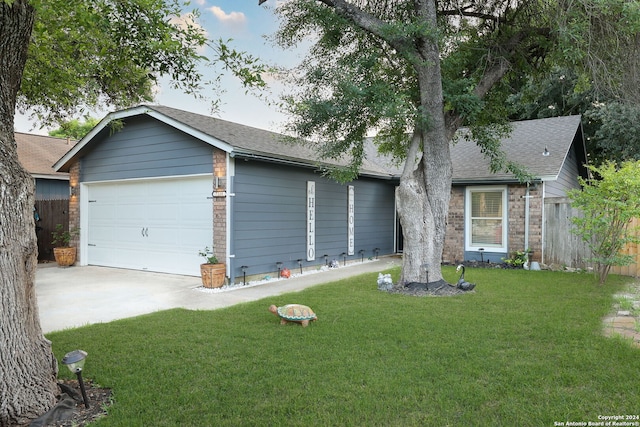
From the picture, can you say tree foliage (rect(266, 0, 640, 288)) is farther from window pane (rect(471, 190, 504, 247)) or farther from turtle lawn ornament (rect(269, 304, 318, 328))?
turtle lawn ornament (rect(269, 304, 318, 328))

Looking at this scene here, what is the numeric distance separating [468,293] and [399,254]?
703 centimetres

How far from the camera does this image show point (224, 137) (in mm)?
8695

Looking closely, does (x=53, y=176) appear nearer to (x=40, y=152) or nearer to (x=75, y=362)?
(x=40, y=152)

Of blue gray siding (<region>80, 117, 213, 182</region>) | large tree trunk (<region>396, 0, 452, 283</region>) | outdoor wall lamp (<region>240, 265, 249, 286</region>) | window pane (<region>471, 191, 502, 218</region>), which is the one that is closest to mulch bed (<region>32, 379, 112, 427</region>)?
outdoor wall lamp (<region>240, 265, 249, 286</region>)

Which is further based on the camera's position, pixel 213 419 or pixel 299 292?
pixel 299 292

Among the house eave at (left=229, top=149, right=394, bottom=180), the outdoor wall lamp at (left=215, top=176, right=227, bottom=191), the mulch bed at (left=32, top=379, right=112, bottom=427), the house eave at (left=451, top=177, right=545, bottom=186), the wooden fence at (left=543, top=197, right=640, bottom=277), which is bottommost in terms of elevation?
the mulch bed at (left=32, top=379, right=112, bottom=427)

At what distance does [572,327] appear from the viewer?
16.9 feet

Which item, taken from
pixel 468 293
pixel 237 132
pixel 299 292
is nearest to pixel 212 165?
pixel 237 132

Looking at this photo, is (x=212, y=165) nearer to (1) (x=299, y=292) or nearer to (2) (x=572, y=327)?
(1) (x=299, y=292)

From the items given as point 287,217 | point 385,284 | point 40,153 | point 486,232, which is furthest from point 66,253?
point 486,232

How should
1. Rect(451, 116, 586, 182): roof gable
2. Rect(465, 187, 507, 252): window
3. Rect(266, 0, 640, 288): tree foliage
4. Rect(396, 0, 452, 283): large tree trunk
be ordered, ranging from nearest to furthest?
Rect(266, 0, 640, 288): tree foliage
Rect(396, 0, 452, 283): large tree trunk
Rect(451, 116, 586, 182): roof gable
Rect(465, 187, 507, 252): window

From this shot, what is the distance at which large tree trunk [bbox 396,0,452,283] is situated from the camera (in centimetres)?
791

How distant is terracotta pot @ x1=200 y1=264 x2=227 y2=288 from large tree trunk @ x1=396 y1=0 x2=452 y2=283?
134 inches

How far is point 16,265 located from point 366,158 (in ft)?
32.6
